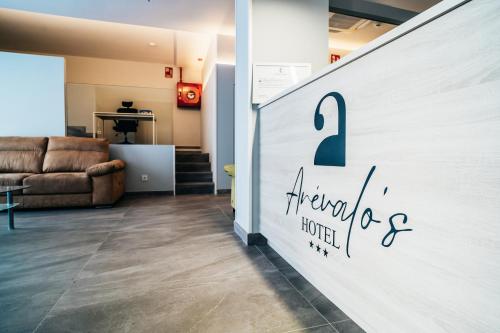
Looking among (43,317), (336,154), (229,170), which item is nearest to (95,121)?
(229,170)

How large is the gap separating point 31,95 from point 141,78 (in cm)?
288

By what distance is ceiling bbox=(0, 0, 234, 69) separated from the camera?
403cm

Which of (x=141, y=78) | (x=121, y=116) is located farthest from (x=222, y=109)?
(x=141, y=78)

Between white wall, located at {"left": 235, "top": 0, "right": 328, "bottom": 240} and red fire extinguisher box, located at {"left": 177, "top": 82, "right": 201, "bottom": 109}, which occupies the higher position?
red fire extinguisher box, located at {"left": 177, "top": 82, "right": 201, "bottom": 109}

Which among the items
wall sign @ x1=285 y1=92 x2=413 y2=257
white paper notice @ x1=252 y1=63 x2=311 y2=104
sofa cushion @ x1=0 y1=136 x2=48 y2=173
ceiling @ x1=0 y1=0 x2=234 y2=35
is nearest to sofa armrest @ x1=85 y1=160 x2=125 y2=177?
sofa cushion @ x1=0 y1=136 x2=48 y2=173

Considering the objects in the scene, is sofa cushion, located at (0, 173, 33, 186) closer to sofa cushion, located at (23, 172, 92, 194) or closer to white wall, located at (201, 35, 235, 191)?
sofa cushion, located at (23, 172, 92, 194)

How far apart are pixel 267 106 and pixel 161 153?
373cm

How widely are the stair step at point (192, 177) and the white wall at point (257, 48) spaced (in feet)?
10.4

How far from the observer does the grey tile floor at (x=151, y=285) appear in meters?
1.06

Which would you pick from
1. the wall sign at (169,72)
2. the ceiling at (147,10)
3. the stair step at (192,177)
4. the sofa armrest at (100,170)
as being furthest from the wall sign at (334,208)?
the wall sign at (169,72)

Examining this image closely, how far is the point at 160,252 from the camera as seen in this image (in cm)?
189

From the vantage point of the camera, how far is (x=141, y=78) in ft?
23.0

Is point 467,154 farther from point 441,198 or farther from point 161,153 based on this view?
point 161,153

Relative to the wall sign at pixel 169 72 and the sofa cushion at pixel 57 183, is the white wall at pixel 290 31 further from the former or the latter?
the wall sign at pixel 169 72
